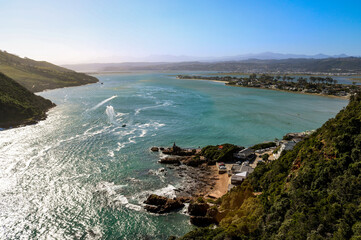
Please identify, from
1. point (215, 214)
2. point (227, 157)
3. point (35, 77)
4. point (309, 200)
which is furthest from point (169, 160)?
point (35, 77)

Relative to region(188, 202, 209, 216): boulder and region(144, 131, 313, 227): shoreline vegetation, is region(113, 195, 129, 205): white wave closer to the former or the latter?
region(144, 131, 313, 227): shoreline vegetation

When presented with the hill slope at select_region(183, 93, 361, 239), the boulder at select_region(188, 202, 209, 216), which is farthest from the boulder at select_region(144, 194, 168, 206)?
the hill slope at select_region(183, 93, 361, 239)

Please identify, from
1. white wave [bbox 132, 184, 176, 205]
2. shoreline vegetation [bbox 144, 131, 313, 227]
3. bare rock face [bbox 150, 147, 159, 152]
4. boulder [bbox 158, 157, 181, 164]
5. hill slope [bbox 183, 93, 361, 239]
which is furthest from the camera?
bare rock face [bbox 150, 147, 159, 152]

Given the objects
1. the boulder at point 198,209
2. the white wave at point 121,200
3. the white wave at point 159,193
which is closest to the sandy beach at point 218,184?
the boulder at point 198,209

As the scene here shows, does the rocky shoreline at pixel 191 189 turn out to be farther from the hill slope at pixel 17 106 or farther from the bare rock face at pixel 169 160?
the hill slope at pixel 17 106

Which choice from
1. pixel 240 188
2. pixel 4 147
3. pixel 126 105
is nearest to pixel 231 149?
pixel 240 188
